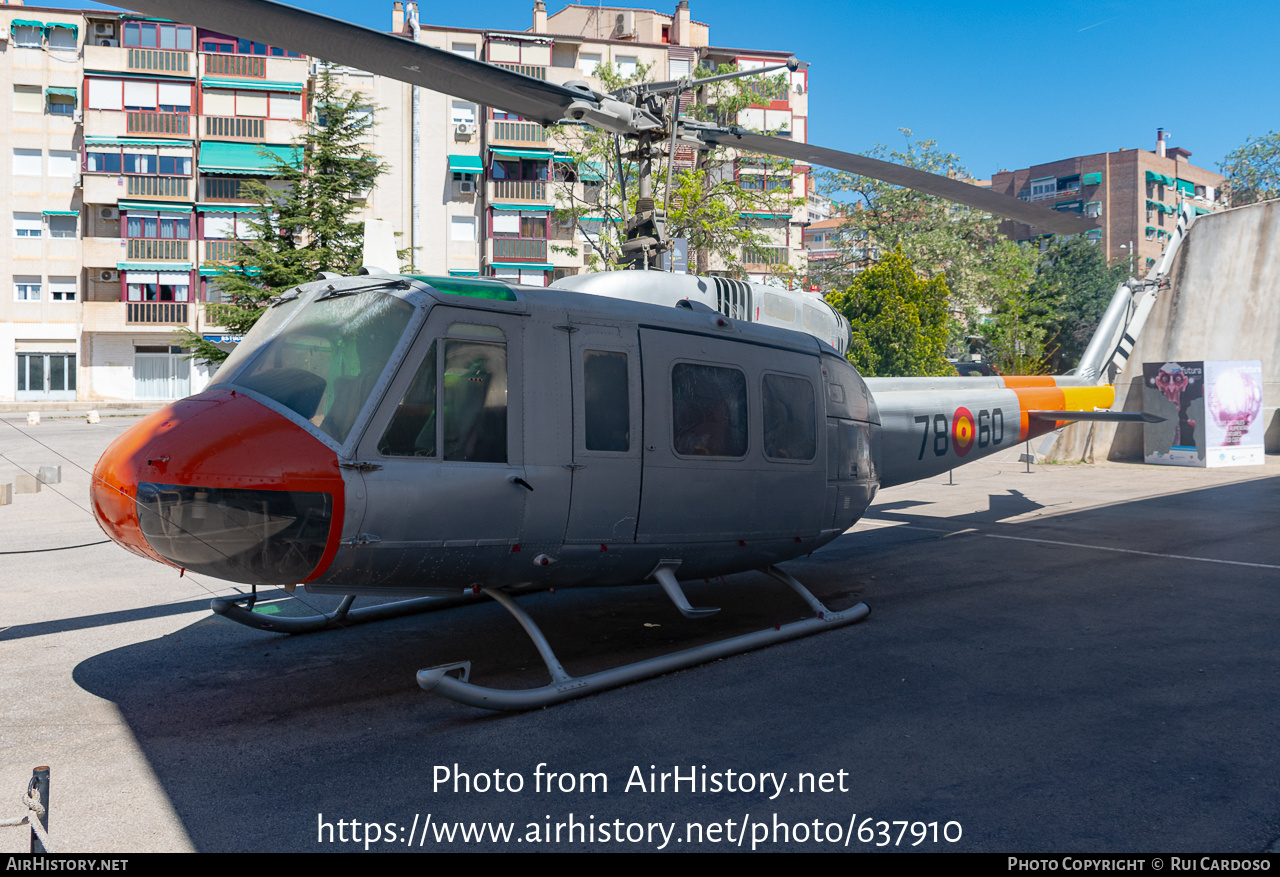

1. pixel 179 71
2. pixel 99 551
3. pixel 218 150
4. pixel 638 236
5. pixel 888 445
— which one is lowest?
pixel 99 551

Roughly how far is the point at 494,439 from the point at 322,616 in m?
2.68

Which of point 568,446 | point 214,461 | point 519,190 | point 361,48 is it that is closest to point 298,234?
point 361,48

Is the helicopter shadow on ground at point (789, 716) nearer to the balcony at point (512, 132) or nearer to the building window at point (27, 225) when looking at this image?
the balcony at point (512, 132)

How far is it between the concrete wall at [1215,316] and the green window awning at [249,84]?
38500 millimetres

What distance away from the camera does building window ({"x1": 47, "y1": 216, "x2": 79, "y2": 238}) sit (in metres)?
42.2

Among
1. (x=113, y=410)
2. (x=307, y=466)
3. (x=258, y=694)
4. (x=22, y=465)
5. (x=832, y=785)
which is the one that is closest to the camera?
(x=832, y=785)

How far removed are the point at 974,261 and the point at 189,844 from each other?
4400cm

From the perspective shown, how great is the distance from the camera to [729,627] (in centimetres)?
724

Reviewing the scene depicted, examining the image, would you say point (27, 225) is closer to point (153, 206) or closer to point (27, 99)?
point (27, 99)

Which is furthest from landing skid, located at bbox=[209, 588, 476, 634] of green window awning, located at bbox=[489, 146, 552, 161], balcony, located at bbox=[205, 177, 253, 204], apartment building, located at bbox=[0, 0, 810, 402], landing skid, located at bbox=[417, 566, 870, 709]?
balcony, located at bbox=[205, 177, 253, 204]

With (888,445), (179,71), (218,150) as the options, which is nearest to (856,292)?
(888,445)

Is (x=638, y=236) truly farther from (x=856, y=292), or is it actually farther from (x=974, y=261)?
(x=974, y=261)

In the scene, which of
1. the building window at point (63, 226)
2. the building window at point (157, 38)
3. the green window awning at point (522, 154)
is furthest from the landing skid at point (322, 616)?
the building window at point (63, 226)

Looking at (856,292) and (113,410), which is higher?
(856,292)
